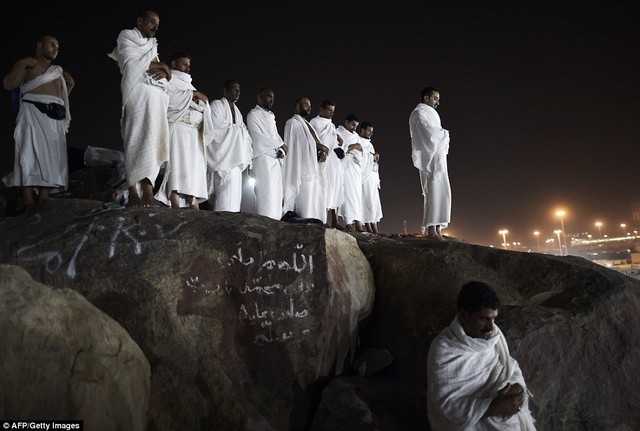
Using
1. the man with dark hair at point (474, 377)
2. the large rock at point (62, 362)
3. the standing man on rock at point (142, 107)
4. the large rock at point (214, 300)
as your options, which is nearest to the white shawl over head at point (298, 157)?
the standing man on rock at point (142, 107)

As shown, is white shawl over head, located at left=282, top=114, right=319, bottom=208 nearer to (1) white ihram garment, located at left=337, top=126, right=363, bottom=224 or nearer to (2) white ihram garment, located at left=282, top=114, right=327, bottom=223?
(2) white ihram garment, located at left=282, top=114, right=327, bottom=223

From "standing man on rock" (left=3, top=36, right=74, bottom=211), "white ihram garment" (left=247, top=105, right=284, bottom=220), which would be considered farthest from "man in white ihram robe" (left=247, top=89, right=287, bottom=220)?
"standing man on rock" (left=3, top=36, right=74, bottom=211)

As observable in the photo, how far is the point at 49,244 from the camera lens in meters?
4.26

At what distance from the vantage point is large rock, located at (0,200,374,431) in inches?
153

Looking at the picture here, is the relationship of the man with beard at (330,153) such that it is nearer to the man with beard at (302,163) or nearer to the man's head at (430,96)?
the man with beard at (302,163)

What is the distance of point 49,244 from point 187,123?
9.20 feet

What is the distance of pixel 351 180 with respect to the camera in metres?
10.2

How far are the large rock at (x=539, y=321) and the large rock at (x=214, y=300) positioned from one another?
56 cm

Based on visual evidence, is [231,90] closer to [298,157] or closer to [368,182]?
[298,157]

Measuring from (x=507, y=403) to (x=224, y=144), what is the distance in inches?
234

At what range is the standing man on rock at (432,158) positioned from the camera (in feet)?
26.3

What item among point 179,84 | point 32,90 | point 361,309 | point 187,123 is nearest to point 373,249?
point 361,309

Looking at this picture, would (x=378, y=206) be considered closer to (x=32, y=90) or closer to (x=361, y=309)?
(x=361, y=309)

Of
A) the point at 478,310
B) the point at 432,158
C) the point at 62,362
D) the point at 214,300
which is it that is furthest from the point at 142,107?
the point at 432,158
